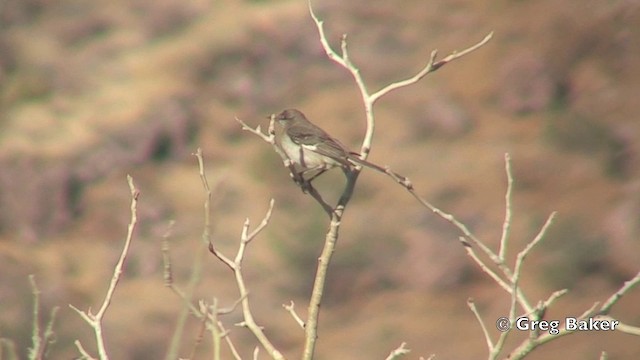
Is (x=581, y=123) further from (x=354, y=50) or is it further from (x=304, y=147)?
(x=304, y=147)

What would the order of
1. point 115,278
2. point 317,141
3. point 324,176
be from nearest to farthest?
1. point 115,278
2. point 317,141
3. point 324,176

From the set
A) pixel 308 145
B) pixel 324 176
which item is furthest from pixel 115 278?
pixel 324 176

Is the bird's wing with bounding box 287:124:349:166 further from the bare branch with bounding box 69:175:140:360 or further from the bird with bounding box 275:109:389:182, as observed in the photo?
the bare branch with bounding box 69:175:140:360

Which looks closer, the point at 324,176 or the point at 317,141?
the point at 317,141

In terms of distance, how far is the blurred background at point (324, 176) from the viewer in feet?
42.6

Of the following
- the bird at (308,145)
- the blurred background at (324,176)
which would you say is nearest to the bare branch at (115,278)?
the bird at (308,145)

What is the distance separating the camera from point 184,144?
15.2 metres

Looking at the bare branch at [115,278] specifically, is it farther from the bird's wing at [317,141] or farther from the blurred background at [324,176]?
the blurred background at [324,176]

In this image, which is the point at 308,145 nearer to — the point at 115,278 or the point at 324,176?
the point at 115,278

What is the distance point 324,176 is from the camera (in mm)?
13859

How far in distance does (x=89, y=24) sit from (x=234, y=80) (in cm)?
264

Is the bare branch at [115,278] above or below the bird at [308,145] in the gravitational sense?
below

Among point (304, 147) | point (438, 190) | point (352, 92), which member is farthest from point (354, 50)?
point (304, 147)

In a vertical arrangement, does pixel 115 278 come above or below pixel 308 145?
below
